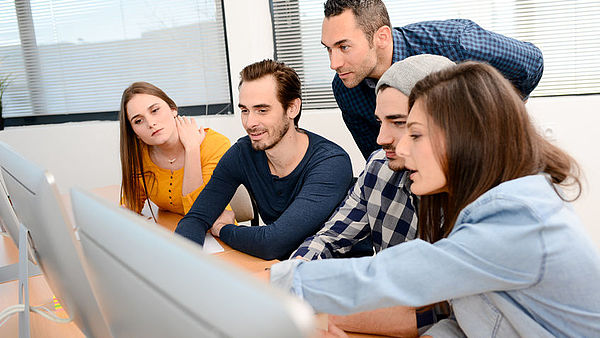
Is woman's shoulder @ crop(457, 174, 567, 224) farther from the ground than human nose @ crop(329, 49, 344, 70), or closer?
closer

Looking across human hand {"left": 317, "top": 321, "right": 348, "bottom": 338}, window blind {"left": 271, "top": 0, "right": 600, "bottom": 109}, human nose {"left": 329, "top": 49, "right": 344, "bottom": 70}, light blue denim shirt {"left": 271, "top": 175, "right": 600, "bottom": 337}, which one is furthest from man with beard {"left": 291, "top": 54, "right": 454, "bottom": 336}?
window blind {"left": 271, "top": 0, "right": 600, "bottom": 109}

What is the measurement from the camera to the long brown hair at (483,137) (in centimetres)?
98

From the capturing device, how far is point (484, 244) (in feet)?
2.80

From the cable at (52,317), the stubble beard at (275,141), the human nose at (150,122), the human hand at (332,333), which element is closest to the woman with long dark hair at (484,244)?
the human hand at (332,333)

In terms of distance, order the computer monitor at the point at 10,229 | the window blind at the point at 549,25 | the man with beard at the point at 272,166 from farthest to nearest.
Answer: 1. the window blind at the point at 549,25
2. the man with beard at the point at 272,166
3. the computer monitor at the point at 10,229

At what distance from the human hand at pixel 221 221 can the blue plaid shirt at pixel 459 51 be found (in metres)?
0.73

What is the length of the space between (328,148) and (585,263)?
113cm

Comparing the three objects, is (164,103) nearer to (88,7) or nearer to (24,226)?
(24,226)

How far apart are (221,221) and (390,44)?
3.14 feet

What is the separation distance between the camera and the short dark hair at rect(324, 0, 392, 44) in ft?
6.80

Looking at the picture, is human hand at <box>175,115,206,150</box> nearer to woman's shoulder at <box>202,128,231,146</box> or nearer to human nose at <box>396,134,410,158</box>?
woman's shoulder at <box>202,128,231,146</box>

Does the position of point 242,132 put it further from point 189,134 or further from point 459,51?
point 459,51

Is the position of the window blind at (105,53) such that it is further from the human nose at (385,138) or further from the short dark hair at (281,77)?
the human nose at (385,138)

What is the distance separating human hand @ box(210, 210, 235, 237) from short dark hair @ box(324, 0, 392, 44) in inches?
33.9
